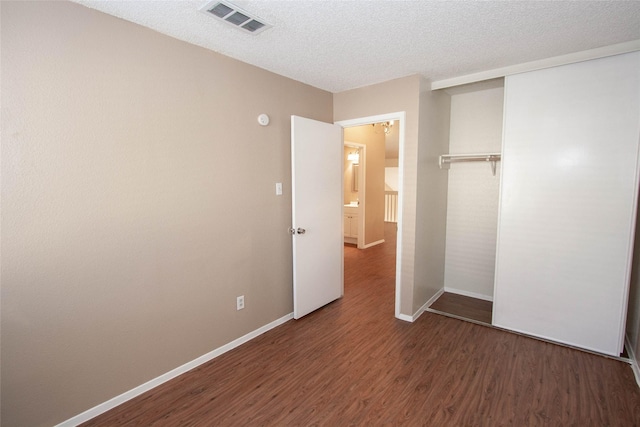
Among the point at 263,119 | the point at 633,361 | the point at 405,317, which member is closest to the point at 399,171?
the point at 263,119

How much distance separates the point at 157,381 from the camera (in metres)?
2.19

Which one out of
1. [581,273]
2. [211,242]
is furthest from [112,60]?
[581,273]

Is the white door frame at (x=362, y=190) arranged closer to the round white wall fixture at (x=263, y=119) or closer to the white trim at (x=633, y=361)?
the round white wall fixture at (x=263, y=119)

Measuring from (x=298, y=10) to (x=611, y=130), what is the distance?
99.7 inches

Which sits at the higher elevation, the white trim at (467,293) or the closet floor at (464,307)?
the white trim at (467,293)

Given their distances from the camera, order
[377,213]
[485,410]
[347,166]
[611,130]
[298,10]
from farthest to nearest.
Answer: [347,166] < [377,213] < [611,130] < [485,410] < [298,10]

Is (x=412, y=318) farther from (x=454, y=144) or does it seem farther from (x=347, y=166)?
(x=347, y=166)

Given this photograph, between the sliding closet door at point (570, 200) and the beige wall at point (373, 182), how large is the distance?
11.2 ft

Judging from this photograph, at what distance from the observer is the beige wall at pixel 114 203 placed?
161 cm

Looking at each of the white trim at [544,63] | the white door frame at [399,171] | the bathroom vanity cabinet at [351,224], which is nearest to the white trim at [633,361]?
the white door frame at [399,171]

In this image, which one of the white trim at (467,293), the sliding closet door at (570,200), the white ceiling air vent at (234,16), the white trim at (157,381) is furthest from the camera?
the white trim at (467,293)

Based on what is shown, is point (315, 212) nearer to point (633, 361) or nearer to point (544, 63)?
point (544, 63)

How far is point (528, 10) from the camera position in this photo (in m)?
1.82

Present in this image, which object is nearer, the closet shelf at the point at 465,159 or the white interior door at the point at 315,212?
the white interior door at the point at 315,212
